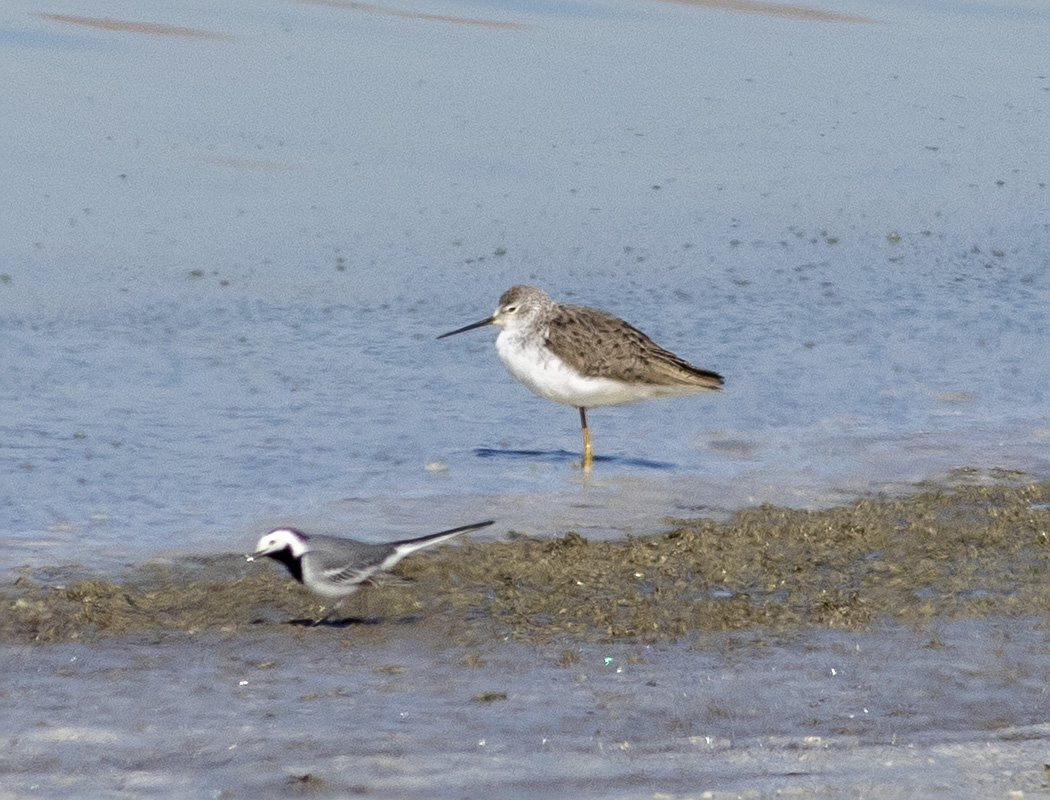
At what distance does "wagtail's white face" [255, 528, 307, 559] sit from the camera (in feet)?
19.1

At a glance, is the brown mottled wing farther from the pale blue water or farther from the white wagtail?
the white wagtail

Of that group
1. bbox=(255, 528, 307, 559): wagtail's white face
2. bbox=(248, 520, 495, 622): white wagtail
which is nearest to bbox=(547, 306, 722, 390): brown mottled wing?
bbox=(248, 520, 495, 622): white wagtail

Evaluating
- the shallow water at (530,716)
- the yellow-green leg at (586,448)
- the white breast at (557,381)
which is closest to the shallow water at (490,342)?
the shallow water at (530,716)

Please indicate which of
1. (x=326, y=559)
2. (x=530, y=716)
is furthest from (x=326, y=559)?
(x=530, y=716)

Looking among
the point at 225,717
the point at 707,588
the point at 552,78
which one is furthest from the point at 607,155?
the point at 225,717

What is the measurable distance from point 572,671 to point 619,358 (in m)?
3.24

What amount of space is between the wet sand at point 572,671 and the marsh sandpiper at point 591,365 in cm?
149

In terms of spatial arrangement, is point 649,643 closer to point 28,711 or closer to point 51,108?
point 28,711

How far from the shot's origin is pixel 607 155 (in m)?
12.7

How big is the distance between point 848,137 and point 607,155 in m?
2.16

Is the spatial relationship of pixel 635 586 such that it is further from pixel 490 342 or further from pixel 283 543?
pixel 490 342

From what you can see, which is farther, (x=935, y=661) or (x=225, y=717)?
(x=935, y=661)

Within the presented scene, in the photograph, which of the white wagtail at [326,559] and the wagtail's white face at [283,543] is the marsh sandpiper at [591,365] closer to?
the white wagtail at [326,559]

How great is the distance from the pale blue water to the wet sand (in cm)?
63
